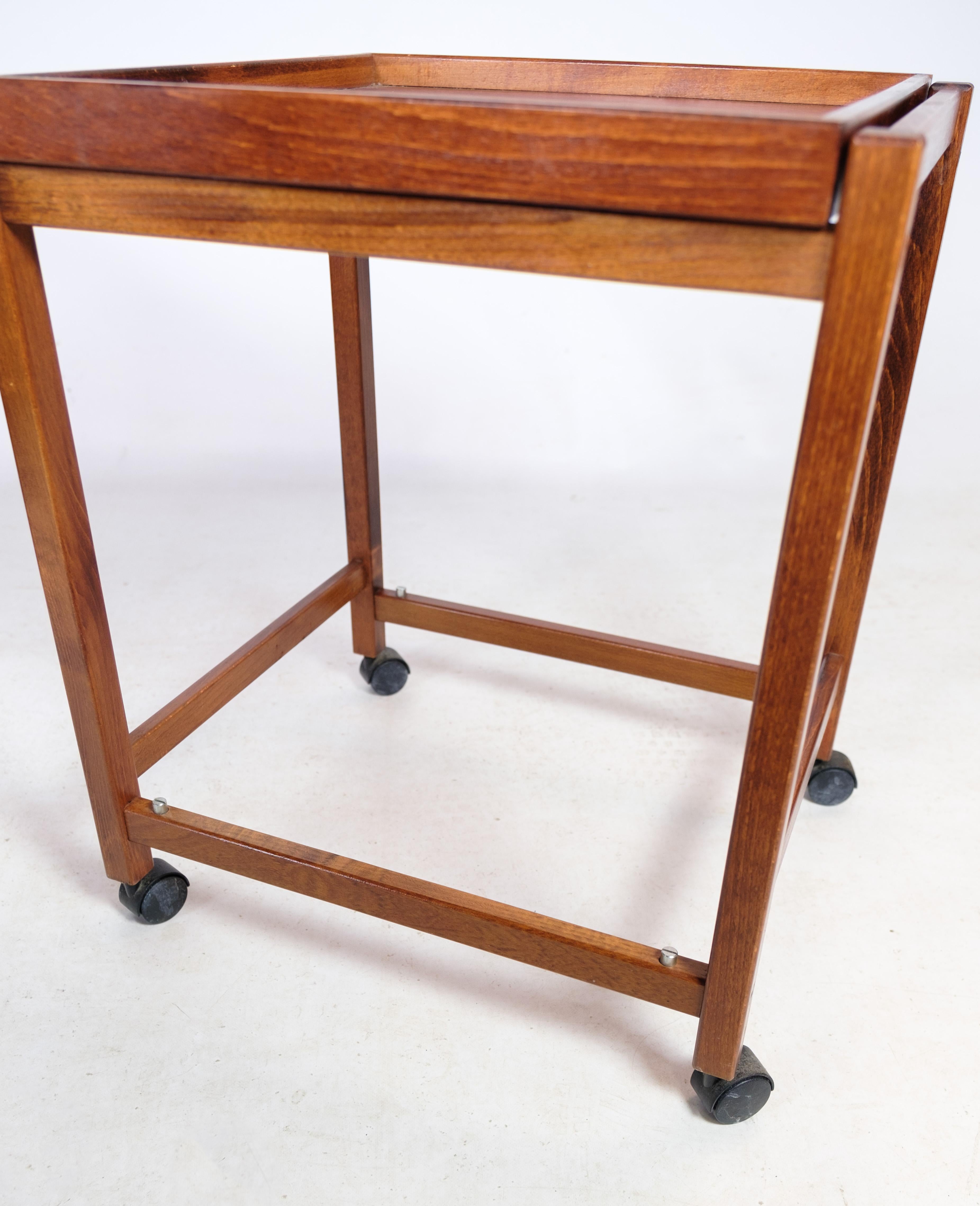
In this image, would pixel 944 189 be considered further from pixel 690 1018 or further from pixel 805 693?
pixel 690 1018

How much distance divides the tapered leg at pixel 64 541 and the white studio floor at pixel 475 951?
8.0 inches

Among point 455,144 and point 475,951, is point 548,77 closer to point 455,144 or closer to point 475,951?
point 455,144

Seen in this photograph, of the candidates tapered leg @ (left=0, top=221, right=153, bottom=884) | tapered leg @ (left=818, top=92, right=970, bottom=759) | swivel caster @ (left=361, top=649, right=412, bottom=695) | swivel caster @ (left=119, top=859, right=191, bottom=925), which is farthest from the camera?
swivel caster @ (left=361, top=649, right=412, bottom=695)

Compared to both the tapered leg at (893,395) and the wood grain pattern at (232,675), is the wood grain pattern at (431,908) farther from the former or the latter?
the tapered leg at (893,395)

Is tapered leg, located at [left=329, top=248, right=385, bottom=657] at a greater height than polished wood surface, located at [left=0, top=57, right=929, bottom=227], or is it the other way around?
polished wood surface, located at [left=0, top=57, right=929, bottom=227]

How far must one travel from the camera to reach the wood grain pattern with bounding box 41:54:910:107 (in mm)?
1289

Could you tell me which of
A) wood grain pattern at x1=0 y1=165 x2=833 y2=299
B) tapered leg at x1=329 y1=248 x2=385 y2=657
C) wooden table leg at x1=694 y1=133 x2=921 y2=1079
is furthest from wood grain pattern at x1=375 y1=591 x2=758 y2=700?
wood grain pattern at x1=0 y1=165 x2=833 y2=299

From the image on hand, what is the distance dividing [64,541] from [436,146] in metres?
0.63

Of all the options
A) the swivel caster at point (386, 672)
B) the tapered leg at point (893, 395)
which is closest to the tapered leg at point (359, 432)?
the swivel caster at point (386, 672)

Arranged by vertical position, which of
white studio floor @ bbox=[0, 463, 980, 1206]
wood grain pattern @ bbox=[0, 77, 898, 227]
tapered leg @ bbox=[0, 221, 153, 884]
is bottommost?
white studio floor @ bbox=[0, 463, 980, 1206]

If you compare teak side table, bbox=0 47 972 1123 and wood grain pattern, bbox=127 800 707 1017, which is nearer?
teak side table, bbox=0 47 972 1123

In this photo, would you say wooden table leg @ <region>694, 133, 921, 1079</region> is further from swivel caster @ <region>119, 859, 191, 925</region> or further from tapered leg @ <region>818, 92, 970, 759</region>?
swivel caster @ <region>119, 859, 191, 925</region>

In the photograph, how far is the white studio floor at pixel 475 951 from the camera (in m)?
1.16

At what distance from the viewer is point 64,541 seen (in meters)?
1.21
